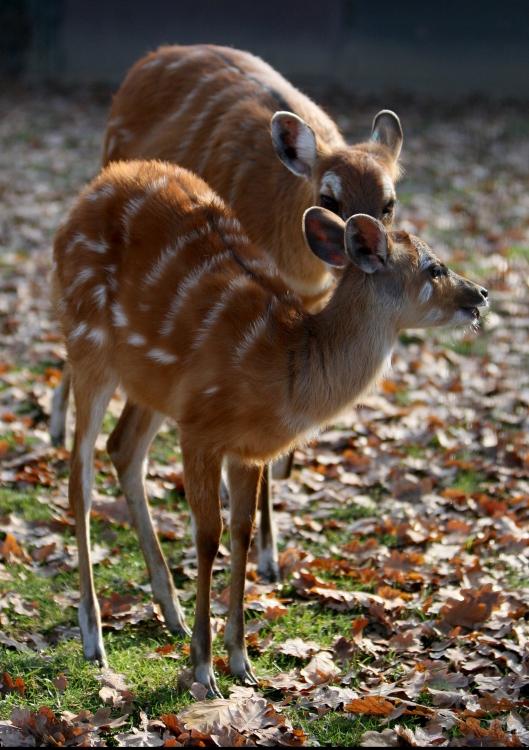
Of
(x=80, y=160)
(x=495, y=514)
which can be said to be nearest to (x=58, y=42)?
(x=80, y=160)

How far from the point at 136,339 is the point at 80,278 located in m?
0.38

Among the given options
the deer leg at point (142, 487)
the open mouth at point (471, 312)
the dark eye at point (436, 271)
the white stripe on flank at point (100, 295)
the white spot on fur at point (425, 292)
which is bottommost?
the deer leg at point (142, 487)

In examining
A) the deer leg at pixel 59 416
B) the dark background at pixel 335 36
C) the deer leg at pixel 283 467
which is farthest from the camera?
the dark background at pixel 335 36

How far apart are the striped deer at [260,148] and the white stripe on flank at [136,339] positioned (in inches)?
27.4

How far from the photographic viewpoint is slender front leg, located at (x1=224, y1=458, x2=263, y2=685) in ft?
14.3

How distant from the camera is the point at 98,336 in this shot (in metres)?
4.68

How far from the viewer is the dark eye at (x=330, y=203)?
5227 millimetres

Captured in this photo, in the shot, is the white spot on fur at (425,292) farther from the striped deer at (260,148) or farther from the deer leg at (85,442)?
the deer leg at (85,442)

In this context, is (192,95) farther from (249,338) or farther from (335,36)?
(335,36)

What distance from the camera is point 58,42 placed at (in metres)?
16.9

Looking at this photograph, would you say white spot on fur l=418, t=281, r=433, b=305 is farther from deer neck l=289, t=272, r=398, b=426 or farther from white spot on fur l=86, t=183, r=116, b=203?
white spot on fur l=86, t=183, r=116, b=203

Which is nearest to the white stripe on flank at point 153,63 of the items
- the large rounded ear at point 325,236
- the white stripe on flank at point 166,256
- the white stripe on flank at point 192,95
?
the white stripe on flank at point 192,95

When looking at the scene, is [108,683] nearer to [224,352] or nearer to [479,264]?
[224,352]

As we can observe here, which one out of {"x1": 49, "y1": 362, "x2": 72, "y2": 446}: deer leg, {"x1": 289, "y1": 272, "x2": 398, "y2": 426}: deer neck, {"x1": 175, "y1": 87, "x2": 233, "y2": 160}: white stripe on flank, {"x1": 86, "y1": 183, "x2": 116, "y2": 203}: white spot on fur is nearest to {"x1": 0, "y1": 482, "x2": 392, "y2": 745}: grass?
{"x1": 49, "y1": 362, "x2": 72, "y2": 446}: deer leg
